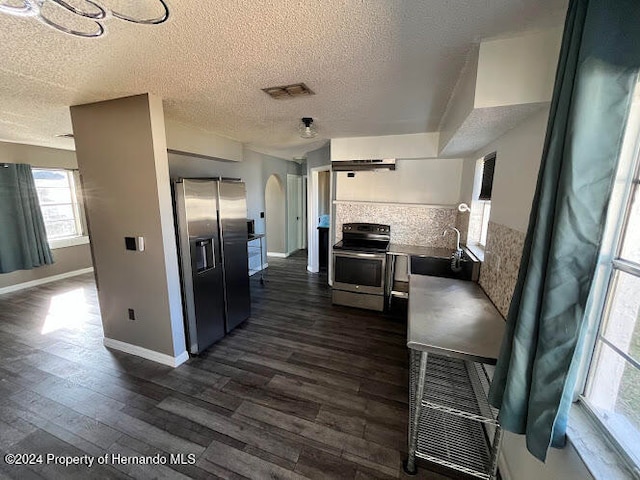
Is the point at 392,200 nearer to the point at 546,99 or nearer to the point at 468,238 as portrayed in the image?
the point at 468,238

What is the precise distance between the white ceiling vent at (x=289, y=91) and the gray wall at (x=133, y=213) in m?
0.95

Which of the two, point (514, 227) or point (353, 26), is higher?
point (353, 26)

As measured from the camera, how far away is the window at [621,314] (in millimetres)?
903

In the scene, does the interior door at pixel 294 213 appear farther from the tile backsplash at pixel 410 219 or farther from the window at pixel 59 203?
the window at pixel 59 203

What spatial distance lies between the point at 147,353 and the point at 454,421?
108 inches

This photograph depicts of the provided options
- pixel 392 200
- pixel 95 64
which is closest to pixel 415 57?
pixel 95 64

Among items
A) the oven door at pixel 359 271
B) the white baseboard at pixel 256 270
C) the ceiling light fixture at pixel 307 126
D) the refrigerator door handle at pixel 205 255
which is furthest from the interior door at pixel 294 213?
the refrigerator door handle at pixel 205 255

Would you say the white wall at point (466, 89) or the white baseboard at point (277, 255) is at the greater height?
the white wall at point (466, 89)

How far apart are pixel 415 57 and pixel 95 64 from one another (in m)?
1.92

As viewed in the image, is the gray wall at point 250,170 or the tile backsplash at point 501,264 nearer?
the tile backsplash at point 501,264

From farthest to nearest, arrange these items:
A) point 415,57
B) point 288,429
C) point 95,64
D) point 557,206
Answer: point 288,429 → point 95,64 → point 415,57 → point 557,206

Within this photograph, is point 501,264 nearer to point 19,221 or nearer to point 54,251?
point 19,221

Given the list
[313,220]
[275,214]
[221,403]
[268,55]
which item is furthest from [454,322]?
[275,214]

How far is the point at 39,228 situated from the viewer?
4.42m
